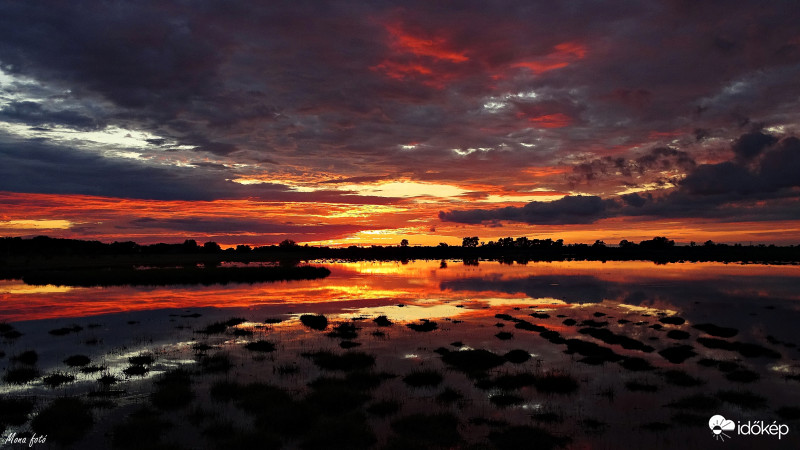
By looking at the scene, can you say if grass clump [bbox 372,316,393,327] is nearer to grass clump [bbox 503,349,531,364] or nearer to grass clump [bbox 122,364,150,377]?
grass clump [bbox 503,349,531,364]

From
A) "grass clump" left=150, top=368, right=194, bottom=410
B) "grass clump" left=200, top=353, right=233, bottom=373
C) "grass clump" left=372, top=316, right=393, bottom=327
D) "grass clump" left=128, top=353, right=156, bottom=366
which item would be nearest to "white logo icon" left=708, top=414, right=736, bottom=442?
"grass clump" left=150, top=368, right=194, bottom=410

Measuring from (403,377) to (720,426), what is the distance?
13.4 m

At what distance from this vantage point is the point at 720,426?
1652 cm

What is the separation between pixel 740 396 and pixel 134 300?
59060mm

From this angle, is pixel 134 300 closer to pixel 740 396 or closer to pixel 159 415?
pixel 159 415

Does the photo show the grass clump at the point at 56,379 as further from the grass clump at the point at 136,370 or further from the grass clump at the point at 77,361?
the grass clump at the point at 77,361

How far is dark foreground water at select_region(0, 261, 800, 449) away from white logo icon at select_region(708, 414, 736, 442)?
9cm

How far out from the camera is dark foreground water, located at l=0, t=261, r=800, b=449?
15719mm

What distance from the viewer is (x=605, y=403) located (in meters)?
18.9

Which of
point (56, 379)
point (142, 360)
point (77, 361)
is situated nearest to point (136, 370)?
point (142, 360)

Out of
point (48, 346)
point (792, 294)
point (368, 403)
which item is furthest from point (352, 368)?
point (792, 294)

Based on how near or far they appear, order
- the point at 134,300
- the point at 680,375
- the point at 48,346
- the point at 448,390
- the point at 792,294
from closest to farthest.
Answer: the point at 448,390 < the point at 680,375 < the point at 48,346 < the point at 134,300 < the point at 792,294

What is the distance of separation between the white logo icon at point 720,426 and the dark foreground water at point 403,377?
3.5 inches

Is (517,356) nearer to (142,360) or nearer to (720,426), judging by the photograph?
(720,426)
